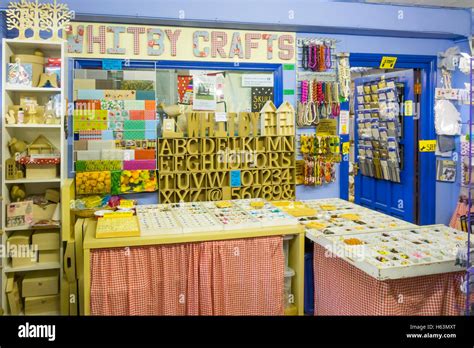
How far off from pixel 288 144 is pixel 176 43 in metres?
1.52

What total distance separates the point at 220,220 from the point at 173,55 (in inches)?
73.2

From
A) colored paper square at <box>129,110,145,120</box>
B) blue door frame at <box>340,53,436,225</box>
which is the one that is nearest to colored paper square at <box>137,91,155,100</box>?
colored paper square at <box>129,110,145,120</box>

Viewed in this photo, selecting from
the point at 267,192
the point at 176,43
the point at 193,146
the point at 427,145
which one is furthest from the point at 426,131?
the point at 176,43

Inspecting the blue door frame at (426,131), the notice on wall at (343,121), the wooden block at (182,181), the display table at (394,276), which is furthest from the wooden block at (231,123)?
the blue door frame at (426,131)

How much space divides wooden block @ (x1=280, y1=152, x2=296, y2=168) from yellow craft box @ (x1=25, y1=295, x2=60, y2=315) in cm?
251

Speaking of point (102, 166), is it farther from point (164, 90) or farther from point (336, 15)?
point (336, 15)

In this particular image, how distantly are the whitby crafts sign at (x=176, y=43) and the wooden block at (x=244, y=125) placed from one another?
0.56 metres

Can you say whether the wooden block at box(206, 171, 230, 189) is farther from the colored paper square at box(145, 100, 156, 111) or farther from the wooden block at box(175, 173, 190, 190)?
the colored paper square at box(145, 100, 156, 111)

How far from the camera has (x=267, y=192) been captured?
4.63 meters

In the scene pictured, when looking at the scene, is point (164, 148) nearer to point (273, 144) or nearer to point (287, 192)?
point (273, 144)
